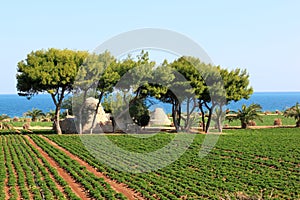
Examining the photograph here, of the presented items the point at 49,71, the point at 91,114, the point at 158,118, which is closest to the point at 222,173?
the point at 49,71

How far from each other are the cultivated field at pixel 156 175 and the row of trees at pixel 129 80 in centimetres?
1006

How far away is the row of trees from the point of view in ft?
123

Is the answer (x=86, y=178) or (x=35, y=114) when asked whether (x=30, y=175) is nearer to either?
(x=86, y=178)

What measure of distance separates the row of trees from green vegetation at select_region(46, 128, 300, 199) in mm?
9202

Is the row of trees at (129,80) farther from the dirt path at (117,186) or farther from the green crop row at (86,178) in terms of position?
the dirt path at (117,186)

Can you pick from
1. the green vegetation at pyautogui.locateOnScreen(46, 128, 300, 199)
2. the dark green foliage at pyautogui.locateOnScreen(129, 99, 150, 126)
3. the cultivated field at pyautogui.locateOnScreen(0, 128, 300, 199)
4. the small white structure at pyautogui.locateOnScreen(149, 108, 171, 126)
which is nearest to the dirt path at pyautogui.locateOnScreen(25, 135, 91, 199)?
the cultivated field at pyautogui.locateOnScreen(0, 128, 300, 199)

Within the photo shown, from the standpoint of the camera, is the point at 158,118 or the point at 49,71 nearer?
the point at 49,71

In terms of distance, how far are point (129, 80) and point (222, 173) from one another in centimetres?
2265

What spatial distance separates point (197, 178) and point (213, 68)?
82.7 ft

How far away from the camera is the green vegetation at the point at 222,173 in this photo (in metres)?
16.1

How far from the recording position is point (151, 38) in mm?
25766

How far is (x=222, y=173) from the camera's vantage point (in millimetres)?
19594

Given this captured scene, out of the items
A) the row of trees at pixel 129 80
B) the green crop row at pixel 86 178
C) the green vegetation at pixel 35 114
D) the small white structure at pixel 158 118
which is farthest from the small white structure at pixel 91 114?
the green vegetation at pixel 35 114

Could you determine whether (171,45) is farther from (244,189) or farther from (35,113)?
(35,113)
